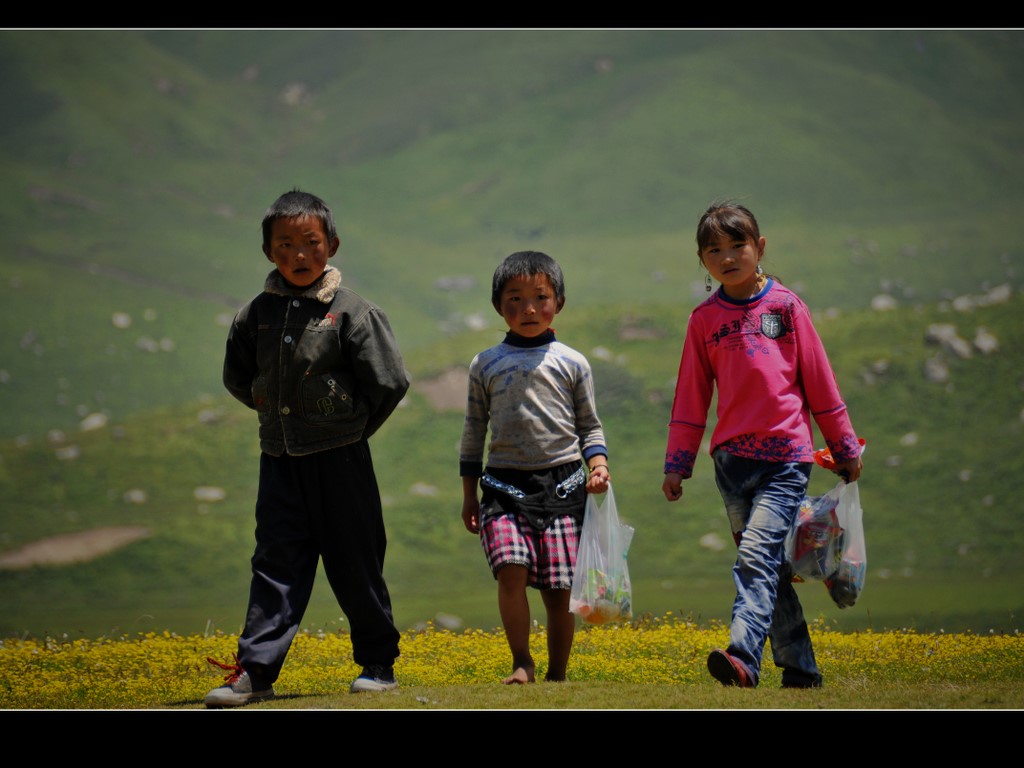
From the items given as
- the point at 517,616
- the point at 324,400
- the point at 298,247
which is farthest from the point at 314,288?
the point at 517,616

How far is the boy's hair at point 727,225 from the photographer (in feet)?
15.7

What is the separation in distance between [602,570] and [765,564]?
65 centimetres

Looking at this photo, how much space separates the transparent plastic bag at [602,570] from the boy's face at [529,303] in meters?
0.76

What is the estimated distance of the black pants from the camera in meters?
4.71

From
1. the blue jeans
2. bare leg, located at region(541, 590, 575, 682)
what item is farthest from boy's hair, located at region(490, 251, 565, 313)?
bare leg, located at region(541, 590, 575, 682)

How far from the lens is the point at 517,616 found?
4883 mm

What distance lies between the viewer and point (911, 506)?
11047 mm

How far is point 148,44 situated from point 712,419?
979 centimetres

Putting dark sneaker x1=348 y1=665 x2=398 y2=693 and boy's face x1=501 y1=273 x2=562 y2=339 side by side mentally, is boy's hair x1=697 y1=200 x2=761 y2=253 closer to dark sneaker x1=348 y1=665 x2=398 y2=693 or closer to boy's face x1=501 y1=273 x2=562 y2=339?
boy's face x1=501 y1=273 x2=562 y2=339

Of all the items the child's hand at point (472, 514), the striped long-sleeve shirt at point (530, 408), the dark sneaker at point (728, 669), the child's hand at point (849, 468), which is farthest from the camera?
the child's hand at point (472, 514)

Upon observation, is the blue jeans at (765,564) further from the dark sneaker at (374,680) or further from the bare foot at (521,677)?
the dark sneaker at (374,680)

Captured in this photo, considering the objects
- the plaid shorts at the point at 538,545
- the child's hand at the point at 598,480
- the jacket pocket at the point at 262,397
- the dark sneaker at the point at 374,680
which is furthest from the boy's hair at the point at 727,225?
the dark sneaker at the point at 374,680

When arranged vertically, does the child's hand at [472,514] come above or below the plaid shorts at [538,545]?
above

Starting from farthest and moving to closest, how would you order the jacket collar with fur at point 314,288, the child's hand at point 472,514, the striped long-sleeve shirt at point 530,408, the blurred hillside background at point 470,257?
the blurred hillside background at point 470,257 < the child's hand at point 472,514 < the striped long-sleeve shirt at point 530,408 < the jacket collar with fur at point 314,288
